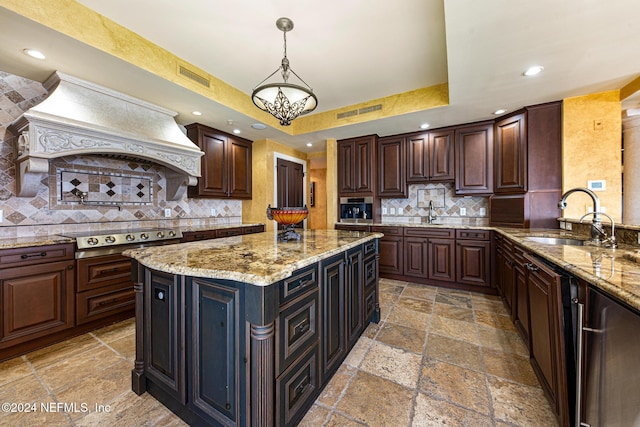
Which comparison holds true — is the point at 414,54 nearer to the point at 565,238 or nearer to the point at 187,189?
the point at 565,238

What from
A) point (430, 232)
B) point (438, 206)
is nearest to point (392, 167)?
point (438, 206)

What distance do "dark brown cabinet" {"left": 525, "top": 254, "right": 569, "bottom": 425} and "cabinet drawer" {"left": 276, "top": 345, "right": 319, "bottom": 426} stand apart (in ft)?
4.08

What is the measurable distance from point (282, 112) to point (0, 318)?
276 centimetres

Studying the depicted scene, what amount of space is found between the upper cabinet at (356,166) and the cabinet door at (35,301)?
3.69m

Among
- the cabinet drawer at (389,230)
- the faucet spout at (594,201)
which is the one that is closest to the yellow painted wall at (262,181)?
the cabinet drawer at (389,230)

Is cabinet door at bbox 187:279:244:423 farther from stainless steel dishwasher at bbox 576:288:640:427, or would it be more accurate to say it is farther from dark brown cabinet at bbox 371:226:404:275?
dark brown cabinet at bbox 371:226:404:275

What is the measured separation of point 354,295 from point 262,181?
10.3 feet

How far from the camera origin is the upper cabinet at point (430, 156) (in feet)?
12.3

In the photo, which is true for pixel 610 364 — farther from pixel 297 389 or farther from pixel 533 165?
pixel 533 165

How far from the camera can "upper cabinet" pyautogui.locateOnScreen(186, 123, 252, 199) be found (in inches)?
143

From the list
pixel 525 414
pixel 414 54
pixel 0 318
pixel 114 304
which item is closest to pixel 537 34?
pixel 414 54

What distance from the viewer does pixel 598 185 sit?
2.57 meters

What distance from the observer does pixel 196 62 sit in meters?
2.50

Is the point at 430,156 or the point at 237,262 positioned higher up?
the point at 430,156
